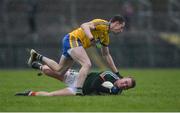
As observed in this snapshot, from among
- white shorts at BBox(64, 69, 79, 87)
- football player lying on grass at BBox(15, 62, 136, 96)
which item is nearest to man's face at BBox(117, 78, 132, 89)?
football player lying on grass at BBox(15, 62, 136, 96)

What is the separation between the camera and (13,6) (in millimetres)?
39875

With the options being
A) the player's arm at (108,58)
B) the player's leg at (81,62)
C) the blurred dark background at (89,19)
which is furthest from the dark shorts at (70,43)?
the blurred dark background at (89,19)

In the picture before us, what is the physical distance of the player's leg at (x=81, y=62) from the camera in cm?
1697

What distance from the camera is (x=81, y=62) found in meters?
17.3

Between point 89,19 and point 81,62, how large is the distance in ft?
72.9

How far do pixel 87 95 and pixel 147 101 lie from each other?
72.5 inches

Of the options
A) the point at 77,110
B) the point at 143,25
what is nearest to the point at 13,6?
the point at 143,25

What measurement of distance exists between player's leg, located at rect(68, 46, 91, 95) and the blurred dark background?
64.6 feet

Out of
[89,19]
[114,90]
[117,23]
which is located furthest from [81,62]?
[89,19]

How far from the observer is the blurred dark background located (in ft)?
124

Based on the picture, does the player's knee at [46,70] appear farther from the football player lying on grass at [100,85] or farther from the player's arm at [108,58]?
the player's arm at [108,58]

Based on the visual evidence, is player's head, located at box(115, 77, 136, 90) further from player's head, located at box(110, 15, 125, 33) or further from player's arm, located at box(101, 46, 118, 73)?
player's arm, located at box(101, 46, 118, 73)

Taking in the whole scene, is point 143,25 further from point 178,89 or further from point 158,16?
point 178,89

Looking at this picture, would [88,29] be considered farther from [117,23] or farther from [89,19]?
[89,19]
